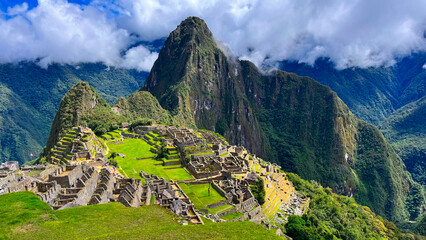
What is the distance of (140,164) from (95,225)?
3977cm

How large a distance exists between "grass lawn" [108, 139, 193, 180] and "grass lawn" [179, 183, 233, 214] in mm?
4940

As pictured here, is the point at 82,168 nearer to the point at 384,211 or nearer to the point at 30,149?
the point at 30,149

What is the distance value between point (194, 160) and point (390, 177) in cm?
18168

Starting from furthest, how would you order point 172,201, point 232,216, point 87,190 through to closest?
point 232,216, point 172,201, point 87,190

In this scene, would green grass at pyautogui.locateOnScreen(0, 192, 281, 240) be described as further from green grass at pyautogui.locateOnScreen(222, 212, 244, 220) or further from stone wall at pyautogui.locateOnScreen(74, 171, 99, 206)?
green grass at pyautogui.locateOnScreen(222, 212, 244, 220)

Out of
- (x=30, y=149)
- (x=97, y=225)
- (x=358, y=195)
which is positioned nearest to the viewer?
(x=97, y=225)

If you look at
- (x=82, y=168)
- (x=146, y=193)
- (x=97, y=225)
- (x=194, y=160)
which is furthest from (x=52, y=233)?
(x=194, y=160)

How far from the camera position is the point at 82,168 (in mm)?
37469

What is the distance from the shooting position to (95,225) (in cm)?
2125

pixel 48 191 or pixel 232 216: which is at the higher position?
pixel 48 191

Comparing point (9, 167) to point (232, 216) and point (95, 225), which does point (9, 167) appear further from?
point (95, 225)

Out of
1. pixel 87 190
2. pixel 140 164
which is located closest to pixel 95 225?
pixel 87 190

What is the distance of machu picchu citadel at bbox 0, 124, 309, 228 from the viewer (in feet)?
98.6

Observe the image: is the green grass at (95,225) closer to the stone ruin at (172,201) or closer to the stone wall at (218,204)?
the stone ruin at (172,201)
